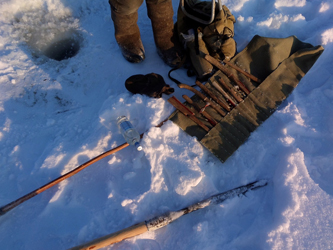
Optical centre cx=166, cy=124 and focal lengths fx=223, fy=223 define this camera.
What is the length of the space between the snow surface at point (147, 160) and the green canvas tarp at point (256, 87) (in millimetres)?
103

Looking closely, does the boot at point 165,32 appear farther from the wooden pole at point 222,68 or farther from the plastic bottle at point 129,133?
the plastic bottle at point 129,133

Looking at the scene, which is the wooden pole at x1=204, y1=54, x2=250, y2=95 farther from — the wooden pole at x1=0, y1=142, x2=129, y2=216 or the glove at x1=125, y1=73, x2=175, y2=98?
the wooden pole at x1=0, y1=142, x2=129, y2=216

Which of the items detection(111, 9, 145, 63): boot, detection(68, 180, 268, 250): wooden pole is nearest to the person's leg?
detection(111, 9, 145, 63): boot

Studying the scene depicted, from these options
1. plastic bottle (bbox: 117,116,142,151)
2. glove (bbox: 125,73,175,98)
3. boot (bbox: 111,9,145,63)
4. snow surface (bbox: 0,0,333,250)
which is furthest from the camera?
boot (bbox: 111,9,145,63)

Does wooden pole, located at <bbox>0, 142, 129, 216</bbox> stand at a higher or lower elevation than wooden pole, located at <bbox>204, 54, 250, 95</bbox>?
lower

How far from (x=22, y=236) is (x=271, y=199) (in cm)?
243

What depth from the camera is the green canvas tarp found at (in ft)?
8.39

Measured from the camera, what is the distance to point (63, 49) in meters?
3.47

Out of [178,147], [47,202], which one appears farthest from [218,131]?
[47,202]

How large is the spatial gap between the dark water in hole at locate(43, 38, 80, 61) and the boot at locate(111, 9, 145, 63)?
33.0 inches

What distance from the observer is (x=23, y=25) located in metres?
3.52

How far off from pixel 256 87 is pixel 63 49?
2897mm

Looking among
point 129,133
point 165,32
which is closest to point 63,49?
point 165,32

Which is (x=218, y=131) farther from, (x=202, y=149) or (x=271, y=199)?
(x=271, y=199)
